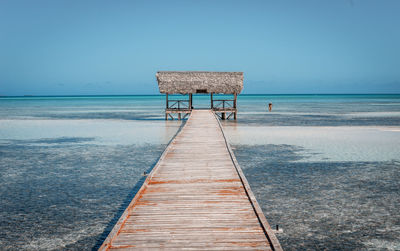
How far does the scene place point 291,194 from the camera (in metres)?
7.52

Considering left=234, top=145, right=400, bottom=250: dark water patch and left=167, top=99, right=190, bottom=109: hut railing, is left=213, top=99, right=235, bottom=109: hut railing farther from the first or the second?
left=234, top=145, right=400, bottom=250: dark water patch

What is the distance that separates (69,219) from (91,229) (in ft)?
2.08

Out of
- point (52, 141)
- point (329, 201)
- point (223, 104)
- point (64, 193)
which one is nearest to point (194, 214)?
point (329, 201)

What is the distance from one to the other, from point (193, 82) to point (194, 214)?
67.4 feet

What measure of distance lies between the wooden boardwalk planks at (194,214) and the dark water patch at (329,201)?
963 mm

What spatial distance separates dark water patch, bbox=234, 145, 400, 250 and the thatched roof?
567 inches

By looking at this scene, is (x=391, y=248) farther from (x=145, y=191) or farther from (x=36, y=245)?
(x=36, y=245)

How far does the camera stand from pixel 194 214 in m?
4.81

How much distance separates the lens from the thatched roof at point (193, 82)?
2491cm

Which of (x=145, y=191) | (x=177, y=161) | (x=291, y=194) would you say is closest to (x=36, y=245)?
(x=145, y=191)

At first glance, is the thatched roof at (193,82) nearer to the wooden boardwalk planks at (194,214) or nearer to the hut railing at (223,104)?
the hut railing at (223,104)

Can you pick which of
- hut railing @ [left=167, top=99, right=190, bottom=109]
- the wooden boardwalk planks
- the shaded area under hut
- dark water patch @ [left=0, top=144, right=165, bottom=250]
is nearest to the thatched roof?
the shaded area under hut

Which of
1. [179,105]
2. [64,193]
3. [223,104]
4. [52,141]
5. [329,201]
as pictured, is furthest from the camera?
[179,105]

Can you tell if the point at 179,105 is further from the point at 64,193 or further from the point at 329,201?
the point at 329,201
